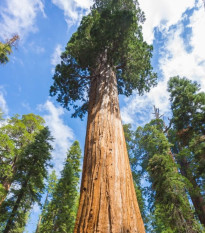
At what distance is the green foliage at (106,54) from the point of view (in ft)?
18.3

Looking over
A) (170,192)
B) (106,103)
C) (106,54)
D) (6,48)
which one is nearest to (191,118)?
(170,192)

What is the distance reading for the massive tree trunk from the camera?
5.11 ft

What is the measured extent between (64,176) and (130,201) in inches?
611

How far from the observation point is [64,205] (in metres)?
13.9

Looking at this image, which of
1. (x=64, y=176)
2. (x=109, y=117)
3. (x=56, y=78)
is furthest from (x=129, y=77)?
(x=64, y=176)

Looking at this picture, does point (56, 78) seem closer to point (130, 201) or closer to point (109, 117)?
point (109, 117)

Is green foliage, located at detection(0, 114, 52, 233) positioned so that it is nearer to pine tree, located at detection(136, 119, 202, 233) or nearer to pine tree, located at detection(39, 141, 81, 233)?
pine tree, located at detection(39, 141, 81, 233)

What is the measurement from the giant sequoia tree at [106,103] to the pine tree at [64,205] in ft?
33.0

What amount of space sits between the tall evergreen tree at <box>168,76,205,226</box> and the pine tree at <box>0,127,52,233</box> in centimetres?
1084

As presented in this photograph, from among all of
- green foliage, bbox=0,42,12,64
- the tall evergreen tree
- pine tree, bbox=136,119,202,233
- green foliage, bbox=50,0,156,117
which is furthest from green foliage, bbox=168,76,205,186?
green foliage, bbox=0,42,12,64

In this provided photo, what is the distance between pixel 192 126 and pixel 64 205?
13.1 m

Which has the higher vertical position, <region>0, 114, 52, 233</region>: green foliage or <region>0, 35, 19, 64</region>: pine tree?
<region>0, 35, 19, 64</region>: pine tree

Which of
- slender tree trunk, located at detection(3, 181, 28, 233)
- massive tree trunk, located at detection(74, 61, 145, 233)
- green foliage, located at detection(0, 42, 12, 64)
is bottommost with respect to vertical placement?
massive tree trunk, located at detection(74, 61, 145, 233)

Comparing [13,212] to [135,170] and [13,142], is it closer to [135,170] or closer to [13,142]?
[13,142]
